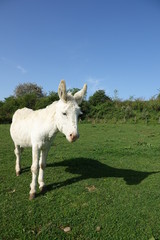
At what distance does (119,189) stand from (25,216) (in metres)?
2.65

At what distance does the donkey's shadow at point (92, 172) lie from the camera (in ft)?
18.7

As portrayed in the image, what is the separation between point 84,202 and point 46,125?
2095mm

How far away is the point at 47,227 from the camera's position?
3.53 m

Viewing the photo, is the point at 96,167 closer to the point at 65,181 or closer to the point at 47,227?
the point at 65,181

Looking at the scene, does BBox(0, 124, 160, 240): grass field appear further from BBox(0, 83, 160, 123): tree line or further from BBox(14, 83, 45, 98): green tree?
BBox(14, 83, 45, 98): green tree

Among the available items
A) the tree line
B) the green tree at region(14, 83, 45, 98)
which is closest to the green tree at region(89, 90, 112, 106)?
the tree line

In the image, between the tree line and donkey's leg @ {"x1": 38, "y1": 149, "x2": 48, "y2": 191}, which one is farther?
the tree line

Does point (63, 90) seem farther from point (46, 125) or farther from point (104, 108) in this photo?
point (104, 108)

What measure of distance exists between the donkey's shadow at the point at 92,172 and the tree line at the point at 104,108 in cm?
1943

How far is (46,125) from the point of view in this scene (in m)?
4.40

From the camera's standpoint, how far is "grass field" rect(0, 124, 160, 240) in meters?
3.46

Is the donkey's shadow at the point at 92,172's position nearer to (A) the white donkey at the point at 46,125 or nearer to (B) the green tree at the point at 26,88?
(A) the white donkey at the point at 46,125

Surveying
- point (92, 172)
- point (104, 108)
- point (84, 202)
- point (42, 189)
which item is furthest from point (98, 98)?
point (84, 202)

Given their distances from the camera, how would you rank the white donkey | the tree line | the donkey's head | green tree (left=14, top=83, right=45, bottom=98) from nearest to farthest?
the donkey's head → the white donkey → the tree line → green tree (left=14, top=83, right=45, bottom=98)
